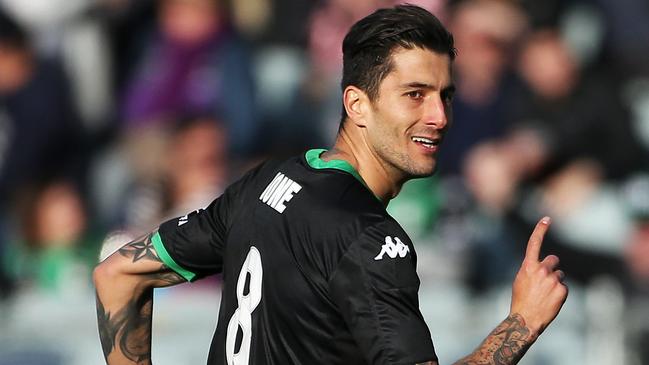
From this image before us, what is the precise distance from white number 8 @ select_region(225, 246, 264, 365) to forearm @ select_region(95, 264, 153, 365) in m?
0.52

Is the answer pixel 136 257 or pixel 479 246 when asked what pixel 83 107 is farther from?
pixel 136 257

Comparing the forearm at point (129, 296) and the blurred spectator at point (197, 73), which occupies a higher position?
the blurred spectator at point (197, 73)

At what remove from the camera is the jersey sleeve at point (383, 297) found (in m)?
3.22

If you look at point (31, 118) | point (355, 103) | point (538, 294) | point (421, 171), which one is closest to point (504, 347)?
point (538, 294)

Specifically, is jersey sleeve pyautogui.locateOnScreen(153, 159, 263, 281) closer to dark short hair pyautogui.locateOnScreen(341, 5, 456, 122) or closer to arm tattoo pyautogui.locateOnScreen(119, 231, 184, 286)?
arm tattoo pyautogui.locateOnScreen(119, 231, 184, 286)

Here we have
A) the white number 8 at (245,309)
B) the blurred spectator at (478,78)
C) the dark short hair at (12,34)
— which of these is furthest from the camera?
the dark short hair at (12,34)

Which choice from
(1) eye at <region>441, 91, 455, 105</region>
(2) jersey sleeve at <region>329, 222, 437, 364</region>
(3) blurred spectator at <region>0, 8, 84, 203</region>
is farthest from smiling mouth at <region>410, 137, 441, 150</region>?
(3) blurred spectator at <region>0, 8, 84, 203</region>

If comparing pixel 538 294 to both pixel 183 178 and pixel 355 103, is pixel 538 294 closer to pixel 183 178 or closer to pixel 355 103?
pixel 355 103

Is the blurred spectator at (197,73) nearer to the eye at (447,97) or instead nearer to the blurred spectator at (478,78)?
the blurred spectator at (478,78)

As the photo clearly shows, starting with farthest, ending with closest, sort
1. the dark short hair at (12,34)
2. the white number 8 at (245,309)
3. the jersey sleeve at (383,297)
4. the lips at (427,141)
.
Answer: the dark short hair at (12,34)
the lips at (427,141)
the white number 8 at (245,309)
the jersey sleeve at (383,297)

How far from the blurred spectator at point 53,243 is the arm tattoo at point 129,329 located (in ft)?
15.9

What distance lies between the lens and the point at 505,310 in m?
8.85

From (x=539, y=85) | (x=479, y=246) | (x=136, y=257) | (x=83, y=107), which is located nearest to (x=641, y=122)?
(x=539, y=85)

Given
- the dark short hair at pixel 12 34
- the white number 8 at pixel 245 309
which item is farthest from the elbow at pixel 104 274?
the dark short hair at pixel 12 34
